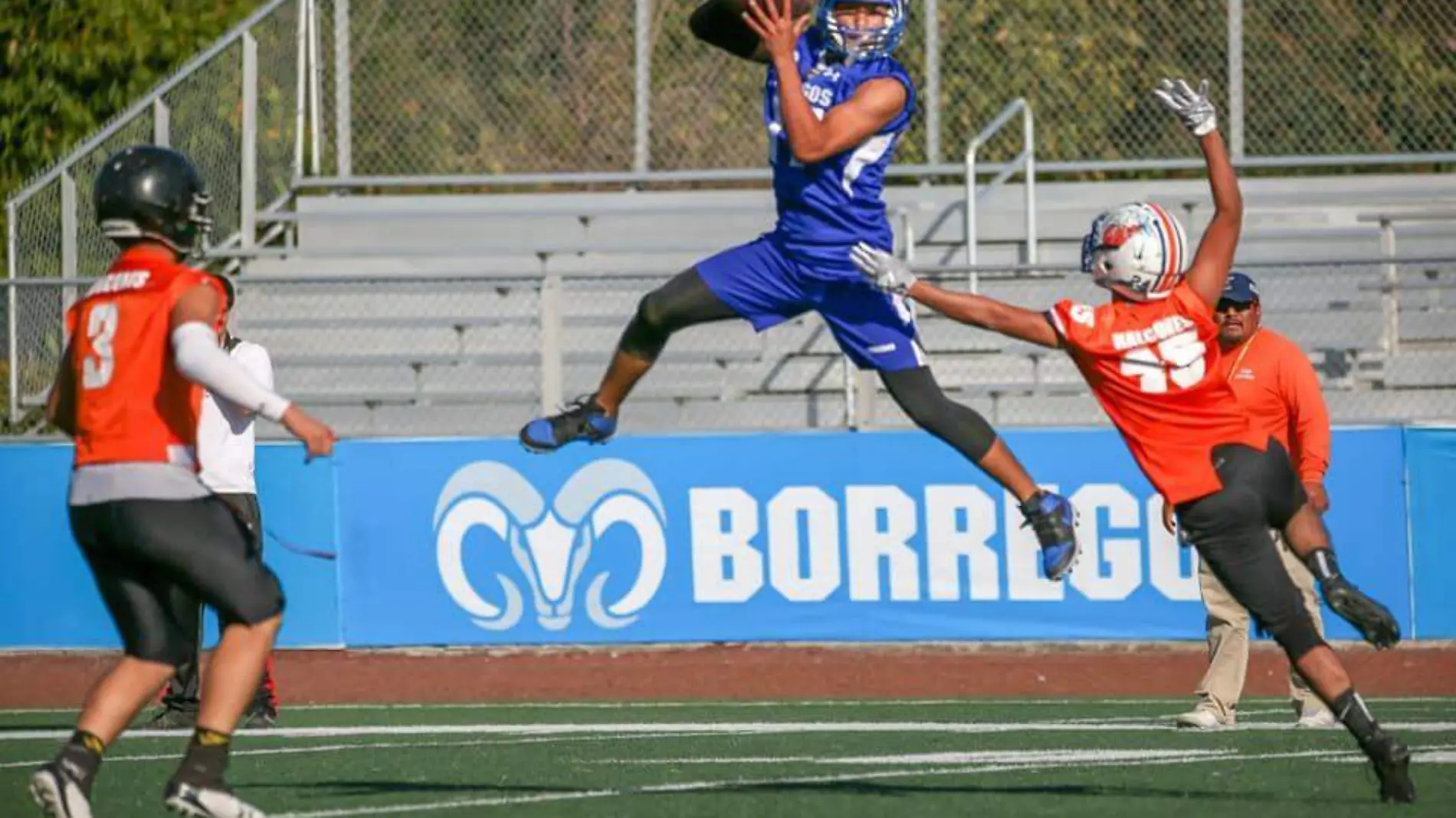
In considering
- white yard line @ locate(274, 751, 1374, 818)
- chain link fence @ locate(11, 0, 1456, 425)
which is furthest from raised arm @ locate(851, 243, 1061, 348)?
chain link fence @ locate(11, 0, 1456, 425)

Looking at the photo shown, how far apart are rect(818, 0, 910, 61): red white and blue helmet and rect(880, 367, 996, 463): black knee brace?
3.93 feet

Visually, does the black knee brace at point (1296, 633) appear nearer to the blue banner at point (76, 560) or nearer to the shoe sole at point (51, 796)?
the shoe sole at point (51, 796)

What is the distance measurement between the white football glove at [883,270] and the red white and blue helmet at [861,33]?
0.78 m

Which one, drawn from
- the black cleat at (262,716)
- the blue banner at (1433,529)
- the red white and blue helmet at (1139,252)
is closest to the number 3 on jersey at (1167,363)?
the red white and blue helmet at (1139,252)

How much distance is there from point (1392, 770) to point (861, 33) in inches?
127

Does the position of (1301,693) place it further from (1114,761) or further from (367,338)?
(367,338)

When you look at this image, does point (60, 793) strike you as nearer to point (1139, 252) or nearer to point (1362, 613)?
point (1139, 252)

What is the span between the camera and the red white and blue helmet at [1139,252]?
874 centimetres

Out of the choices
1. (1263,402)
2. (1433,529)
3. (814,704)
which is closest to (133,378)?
(1263,402)

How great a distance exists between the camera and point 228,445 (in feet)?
37.6

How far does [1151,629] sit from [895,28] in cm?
669

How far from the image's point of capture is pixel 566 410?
9.91 meters

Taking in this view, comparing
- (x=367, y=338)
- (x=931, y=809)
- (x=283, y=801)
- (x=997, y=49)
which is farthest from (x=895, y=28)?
(x=997, y=49)

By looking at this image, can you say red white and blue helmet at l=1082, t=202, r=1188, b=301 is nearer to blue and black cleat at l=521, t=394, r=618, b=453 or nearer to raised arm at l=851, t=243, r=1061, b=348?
raised arm at l=851, t=243, r=1061, b=348
